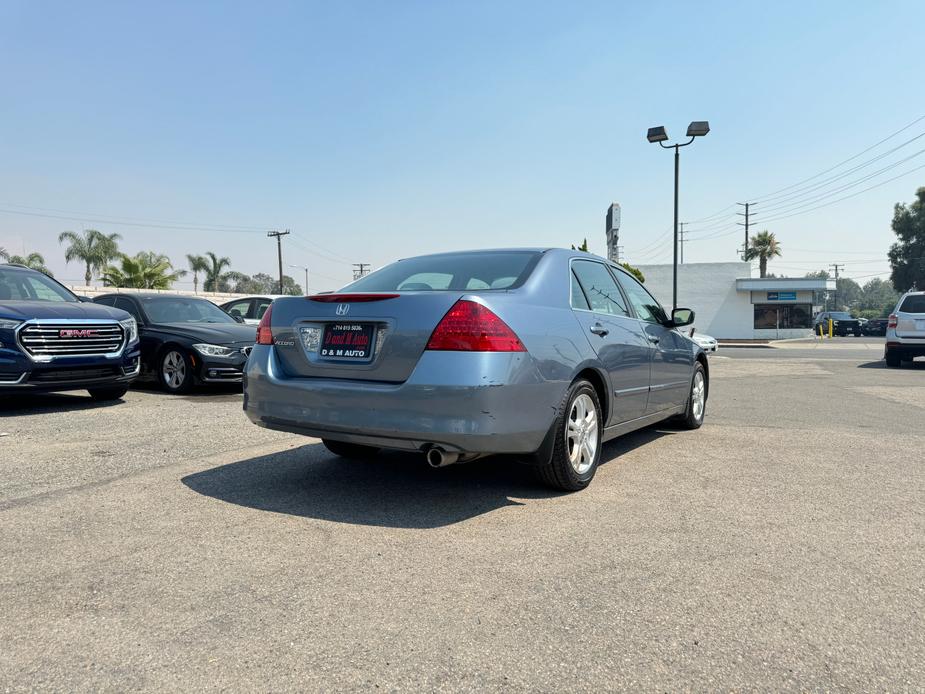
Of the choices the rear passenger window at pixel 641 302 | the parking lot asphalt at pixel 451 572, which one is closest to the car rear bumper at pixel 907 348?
the parking lot asphalt at pixel 451 572

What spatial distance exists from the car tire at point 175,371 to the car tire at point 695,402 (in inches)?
247

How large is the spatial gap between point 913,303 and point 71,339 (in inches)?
646

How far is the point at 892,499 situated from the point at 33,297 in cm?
881

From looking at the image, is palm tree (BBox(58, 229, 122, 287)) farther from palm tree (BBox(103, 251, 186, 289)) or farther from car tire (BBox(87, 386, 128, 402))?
car tire (BBox(87, 386, 128, 402))

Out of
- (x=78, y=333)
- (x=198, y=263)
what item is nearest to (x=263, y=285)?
(x=198, y=263)

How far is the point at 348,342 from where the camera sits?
3.96 metres

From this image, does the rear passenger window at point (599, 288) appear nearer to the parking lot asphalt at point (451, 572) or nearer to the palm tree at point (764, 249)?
the parking lot asphalt at point (451, 572)

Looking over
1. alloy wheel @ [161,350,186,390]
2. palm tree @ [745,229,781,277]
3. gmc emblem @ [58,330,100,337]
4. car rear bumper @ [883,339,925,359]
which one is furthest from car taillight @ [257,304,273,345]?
palm tree @ [745,229,781,277]

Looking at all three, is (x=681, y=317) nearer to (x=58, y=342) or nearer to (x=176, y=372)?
(x=58, y=342)

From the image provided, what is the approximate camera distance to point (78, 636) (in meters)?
2.36

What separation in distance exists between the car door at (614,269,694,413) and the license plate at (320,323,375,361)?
2512 mm

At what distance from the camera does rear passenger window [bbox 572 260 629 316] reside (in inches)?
188

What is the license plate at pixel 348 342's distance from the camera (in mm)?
3879

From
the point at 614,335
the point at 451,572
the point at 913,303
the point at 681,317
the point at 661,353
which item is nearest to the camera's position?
the point at 451,572
